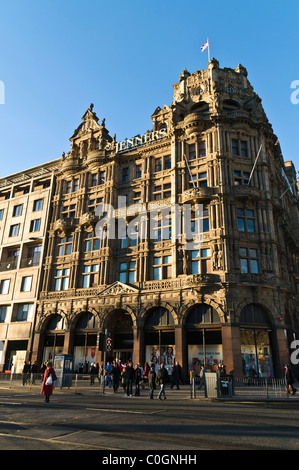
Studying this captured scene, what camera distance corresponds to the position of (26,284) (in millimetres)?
45562

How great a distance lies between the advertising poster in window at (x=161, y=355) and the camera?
3359 cm

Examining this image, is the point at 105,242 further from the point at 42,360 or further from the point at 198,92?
the point at 198,92

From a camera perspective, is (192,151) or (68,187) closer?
(192,151)

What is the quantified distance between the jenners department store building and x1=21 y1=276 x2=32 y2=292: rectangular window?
2232 mm

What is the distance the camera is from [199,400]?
761 inches

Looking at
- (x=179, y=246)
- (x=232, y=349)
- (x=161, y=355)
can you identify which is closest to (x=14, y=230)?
(x=179, y=246)

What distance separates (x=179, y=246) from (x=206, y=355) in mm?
11005

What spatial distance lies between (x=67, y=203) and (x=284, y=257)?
28.8 metres

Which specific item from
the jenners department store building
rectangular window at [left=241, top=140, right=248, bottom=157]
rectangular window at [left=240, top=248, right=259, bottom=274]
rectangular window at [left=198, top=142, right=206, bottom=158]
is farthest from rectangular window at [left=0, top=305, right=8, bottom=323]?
rectangular window at [left=241, top=140, right=248, bottom=157]

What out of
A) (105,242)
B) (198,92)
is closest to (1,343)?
(105,242)

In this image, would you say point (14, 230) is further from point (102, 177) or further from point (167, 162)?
→ point (167, 162)

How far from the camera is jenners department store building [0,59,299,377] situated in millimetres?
32500

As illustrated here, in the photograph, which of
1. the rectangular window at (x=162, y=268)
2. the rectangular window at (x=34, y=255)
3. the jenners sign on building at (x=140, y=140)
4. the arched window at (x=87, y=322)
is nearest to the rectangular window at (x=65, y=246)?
the rectangular window at (x=34, y=255)

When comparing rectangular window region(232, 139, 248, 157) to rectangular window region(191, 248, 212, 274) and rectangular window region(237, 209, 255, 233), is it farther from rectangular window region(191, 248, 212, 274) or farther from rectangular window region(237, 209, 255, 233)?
rectangular window region(191, 248, 212, 274)
